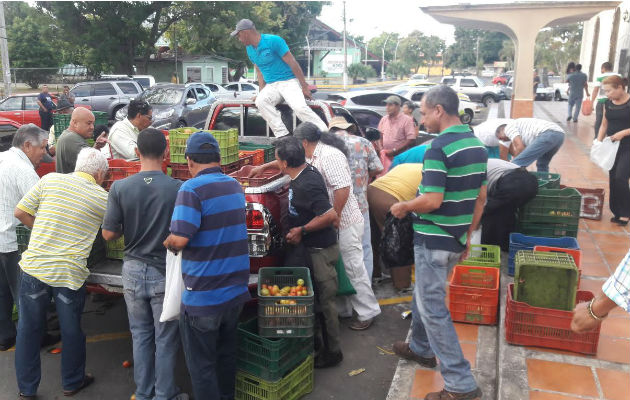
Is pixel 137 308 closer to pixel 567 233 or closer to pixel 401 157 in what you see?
pixel 401 157

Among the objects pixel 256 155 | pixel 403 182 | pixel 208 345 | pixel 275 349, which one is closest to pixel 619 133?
pixel 403 182

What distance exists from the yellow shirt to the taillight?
5.77 ft

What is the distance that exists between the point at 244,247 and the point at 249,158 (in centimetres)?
216

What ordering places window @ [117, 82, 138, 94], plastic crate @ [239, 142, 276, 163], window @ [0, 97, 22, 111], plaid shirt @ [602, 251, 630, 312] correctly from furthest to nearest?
1. window @ [117, 82, 138, 94]
2. window @ [0, 97, 22, 111]
3. plastic crate @ [239, 142, 276, 163]
4. plaid shirt @ [602, 251, 630, 312]

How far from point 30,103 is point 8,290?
16429 mm

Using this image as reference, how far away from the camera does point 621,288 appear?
2248 millimetres

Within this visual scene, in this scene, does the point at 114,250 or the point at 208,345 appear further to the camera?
the point at 114,250

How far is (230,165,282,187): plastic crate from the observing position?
4438 mm

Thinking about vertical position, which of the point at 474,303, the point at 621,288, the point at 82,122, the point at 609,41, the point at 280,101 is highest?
the point at 609,41

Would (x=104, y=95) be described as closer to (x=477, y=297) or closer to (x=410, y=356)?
(x=477, y=297)

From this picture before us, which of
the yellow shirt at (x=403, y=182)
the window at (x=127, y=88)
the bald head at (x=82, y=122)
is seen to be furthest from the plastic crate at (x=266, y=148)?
the window at (x=127, y=88)

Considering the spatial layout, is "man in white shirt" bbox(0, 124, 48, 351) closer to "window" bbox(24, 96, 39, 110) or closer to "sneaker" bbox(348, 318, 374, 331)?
"sneaker" bbox(348, 318, 374, 331)

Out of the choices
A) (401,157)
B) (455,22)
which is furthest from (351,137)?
(455,22)

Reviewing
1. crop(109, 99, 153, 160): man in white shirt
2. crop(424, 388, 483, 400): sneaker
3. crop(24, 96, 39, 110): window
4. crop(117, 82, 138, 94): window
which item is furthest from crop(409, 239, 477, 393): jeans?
crop(117, 82, 138, 94): window
